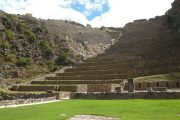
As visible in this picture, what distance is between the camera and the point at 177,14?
238ft

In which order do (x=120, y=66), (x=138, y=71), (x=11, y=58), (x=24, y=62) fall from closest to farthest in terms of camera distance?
(x=138, y=71) → (x=120, y=66) → (x=11, y=58) → (x=24, y=62)

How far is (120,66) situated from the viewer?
190ft

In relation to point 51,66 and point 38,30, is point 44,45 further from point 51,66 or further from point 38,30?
point 51,66

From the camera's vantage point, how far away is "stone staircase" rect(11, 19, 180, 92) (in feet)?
164

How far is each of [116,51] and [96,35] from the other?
15519 millimetres

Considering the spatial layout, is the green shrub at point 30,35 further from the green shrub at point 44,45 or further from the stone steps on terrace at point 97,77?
the stone steps on terrace at point 97,77

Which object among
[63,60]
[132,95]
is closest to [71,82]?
[63,60]

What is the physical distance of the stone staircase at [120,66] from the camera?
164 feet

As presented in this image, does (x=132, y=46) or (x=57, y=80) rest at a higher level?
(x=132, y=46)

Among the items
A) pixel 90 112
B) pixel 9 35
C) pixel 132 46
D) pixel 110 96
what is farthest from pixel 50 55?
pixel 90 112

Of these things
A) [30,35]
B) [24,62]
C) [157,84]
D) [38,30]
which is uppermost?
[38,30]

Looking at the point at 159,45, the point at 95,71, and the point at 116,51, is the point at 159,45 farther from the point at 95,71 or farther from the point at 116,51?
the point at 95,71

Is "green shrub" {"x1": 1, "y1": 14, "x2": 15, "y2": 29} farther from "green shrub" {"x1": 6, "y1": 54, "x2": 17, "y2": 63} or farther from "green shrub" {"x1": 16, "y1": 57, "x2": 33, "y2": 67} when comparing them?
"green shrub" {"x1": 16, "y1": 57, "x2": 33, "y2": 67}

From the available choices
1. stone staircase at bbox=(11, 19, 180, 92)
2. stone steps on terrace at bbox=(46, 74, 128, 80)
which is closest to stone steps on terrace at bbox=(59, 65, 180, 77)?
stone staircase at bbox=(11, 19, 180, 92)
